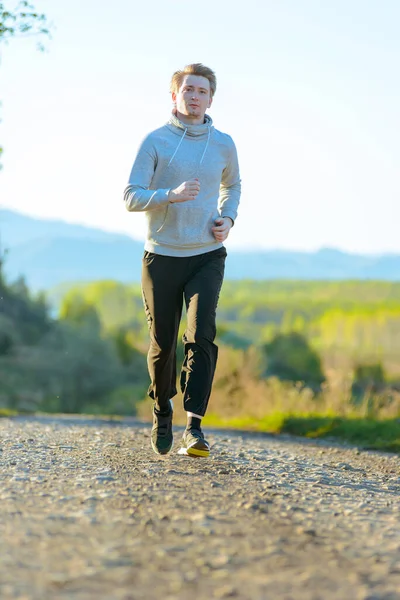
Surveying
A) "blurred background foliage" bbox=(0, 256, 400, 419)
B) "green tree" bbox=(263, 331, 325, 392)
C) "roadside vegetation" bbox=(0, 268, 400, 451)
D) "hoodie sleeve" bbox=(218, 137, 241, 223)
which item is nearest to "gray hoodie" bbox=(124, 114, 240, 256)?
"hoodie sleeve" bbox=(218, 137, 241, 223)

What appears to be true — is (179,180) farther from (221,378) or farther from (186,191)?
(221,378)

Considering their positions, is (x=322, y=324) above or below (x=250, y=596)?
above

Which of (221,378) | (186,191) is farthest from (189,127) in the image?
Answer: (221,378)

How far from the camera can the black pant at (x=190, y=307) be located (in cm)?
658

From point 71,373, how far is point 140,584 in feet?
172

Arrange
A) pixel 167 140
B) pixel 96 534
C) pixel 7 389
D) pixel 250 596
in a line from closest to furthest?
pixel 250 596 → pixel 96 534 → pixel 167 140 → pixel 7 389

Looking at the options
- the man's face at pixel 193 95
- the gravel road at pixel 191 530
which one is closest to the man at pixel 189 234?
the man's face at pixel 193 95

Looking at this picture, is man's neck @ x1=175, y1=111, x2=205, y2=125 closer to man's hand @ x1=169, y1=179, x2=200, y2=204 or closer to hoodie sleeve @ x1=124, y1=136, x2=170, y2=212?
hoodie sleeve @ x1=124, y1=136, x2=170, y2=212

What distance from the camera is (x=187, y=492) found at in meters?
5.10

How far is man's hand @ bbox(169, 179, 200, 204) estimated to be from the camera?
6238 mm

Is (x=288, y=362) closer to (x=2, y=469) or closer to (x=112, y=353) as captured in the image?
(x=112, y=353)

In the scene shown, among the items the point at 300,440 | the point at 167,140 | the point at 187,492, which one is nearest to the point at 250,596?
the point at 187,492

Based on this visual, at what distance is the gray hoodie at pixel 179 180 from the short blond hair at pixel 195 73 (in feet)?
0.81

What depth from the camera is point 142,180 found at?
6.56 meters
